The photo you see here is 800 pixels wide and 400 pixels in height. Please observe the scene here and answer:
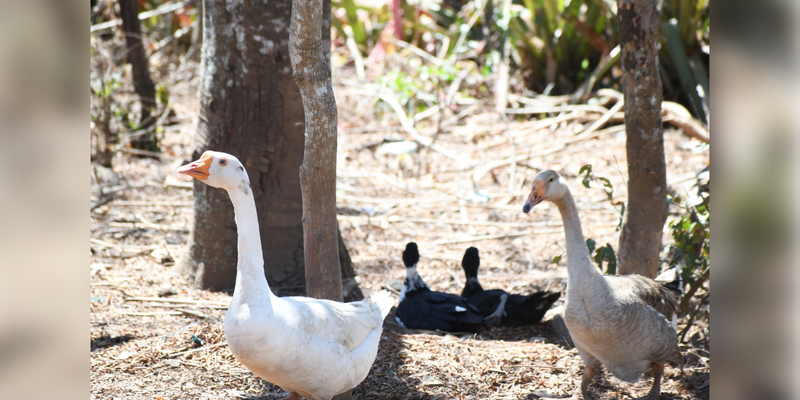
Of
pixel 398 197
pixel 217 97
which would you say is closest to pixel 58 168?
pixel 217 97

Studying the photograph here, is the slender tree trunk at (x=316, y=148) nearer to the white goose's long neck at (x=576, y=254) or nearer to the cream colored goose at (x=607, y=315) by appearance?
the cream colored goose at (x=607, y=315)

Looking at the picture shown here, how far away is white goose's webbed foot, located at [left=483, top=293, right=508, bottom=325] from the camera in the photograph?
4.41 metres

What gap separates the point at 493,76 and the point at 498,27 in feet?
2.48

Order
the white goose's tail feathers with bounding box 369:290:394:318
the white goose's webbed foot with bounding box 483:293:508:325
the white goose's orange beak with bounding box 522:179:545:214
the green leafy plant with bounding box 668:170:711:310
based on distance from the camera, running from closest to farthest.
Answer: the white goose's orange beak with bounding box 522:179:545:214
the white goose's tail feathers with bounding box 369:290:394:318
the green leafy plant with bounding box 668:170:711:310
the white goose's webbed foot with bounding box 483:293:508:325

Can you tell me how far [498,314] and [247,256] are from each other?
213 cm

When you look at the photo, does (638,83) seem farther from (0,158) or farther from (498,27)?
(498,27)

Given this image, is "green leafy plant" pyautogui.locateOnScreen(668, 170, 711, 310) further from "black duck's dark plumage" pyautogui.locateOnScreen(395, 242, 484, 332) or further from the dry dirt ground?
"black duck's dark plumage" pyautogui.locateOnScreen(395, 242, 484, 332)

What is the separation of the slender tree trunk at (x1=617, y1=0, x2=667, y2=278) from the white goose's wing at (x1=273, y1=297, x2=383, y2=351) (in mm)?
1658

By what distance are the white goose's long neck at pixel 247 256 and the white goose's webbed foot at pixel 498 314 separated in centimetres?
199

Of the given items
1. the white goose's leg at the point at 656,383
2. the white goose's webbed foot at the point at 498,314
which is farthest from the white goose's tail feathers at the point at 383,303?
the white goose's leg at the point at 656,383

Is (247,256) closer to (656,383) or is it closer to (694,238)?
(656,383)

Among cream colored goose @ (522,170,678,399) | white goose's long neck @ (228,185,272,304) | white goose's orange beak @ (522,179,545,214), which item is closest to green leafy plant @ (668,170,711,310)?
cream colored goose @ (522,170,678,399)

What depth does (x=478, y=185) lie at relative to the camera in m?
7.38

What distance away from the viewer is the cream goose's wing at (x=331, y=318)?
2.82 m
